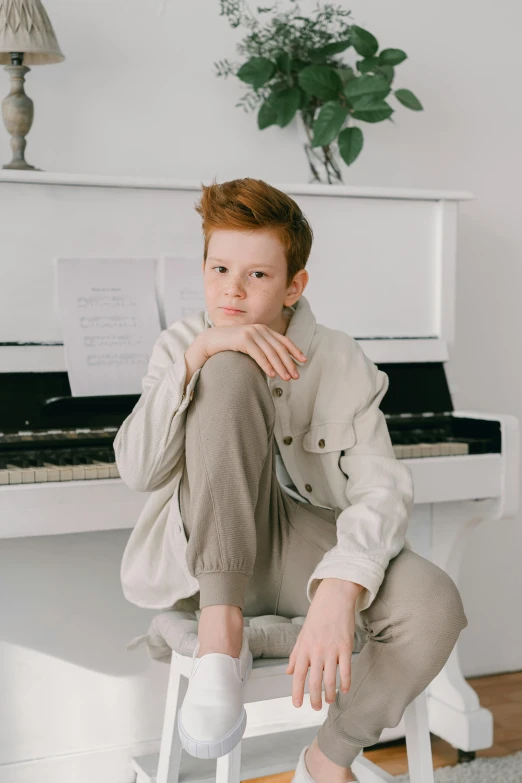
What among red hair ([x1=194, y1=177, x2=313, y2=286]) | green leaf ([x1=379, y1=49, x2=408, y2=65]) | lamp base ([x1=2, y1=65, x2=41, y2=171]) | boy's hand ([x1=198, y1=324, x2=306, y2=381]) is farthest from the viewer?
green leaf ([x1=379, y1=49, x2=408, y2=65])

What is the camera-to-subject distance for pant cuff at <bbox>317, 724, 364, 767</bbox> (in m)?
1.19

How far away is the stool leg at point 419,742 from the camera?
1.33 metres

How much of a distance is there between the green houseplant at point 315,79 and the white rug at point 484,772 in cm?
136

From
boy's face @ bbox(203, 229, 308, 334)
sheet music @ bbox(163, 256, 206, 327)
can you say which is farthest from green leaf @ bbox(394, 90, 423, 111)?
boy's face @ bbox(203, 229, 308, 334)

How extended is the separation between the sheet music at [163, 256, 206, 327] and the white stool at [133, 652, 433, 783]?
30.1 inches

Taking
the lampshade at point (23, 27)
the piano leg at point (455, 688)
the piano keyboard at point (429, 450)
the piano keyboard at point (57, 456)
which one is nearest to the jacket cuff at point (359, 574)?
the piano keyboard at point (57, 456)

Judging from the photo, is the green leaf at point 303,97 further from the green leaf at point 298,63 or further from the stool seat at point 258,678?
the stool seat at point 258,678

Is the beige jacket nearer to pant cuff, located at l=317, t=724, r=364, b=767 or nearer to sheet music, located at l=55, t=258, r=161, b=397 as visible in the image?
pant cuff, located at l=317, t=724, r=364, b=767

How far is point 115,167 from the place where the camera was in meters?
2.18

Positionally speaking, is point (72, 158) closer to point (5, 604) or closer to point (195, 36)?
point (195, 36)

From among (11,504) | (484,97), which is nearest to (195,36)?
(484,97)

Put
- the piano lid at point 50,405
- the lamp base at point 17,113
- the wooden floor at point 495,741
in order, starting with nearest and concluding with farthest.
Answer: the piano lid at point 50,405
the lamp base at point 17,113
the wooden floor at point 495,741

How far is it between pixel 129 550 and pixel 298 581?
256 mm

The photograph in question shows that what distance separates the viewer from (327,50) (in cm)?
212
